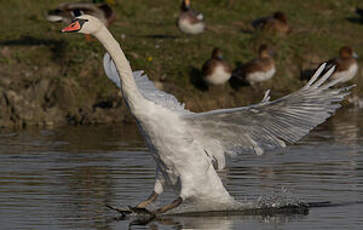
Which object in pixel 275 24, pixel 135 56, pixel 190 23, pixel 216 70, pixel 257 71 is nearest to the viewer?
pixel 216 70

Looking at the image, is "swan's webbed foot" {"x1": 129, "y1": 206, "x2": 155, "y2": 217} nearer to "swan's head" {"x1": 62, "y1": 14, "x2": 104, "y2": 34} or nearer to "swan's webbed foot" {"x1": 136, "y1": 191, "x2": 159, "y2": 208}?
"swan's webbed foot" {"x1": 136, "y1": 191, "x2": 159, "y2": 208}

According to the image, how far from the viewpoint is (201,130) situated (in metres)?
8.84

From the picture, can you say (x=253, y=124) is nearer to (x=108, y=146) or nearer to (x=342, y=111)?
(x=108, y=146)

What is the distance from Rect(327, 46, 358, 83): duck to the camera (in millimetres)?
20072

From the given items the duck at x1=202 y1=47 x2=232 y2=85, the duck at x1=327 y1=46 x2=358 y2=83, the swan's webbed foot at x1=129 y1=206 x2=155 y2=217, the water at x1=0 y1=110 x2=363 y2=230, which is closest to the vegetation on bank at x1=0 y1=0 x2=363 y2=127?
the duck at x1=202 y1=47 x2=232 y2=85

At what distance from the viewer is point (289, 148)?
1402 cm

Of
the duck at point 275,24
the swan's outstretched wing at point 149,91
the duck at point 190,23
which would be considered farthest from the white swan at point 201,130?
the duck at point 275,24

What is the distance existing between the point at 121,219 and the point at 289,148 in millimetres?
5883

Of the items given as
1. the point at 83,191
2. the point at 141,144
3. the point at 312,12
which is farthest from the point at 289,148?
the point at 312,12

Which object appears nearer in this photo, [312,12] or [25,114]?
[25,114]

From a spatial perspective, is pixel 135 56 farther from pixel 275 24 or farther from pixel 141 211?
pixel 141 211

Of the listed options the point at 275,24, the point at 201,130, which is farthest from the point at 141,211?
the point at 275,24

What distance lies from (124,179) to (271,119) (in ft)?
9.82

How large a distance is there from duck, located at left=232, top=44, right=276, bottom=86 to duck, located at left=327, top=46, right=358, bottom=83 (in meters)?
1.42
